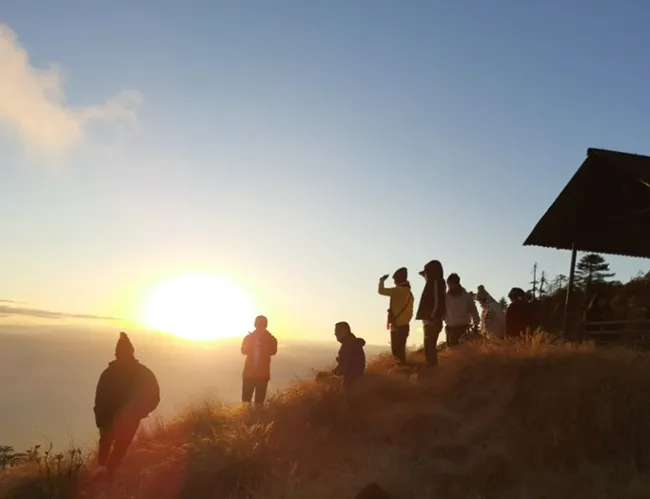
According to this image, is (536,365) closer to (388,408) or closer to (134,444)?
Answer: (388,408)

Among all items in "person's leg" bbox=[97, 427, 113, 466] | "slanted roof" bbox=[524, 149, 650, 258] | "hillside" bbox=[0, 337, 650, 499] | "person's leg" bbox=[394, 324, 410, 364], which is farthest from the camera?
"slanted roof" bbox=[524, 149, 650, 258]

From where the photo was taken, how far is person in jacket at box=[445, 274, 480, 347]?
476 inches

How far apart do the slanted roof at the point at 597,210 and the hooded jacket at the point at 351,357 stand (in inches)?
240

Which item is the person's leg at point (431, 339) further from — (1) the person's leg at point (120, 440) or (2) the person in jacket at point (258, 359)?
(1) the person's leg at point (120, 440)

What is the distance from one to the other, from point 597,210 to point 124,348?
10863mm

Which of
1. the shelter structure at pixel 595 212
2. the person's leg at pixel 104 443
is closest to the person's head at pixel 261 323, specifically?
the person's leg at pixel 104 443

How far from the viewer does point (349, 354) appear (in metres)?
11.1

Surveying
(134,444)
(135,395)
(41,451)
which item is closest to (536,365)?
(135,395)

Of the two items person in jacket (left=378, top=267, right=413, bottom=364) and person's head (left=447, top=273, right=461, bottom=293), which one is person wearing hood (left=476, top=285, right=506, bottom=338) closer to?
person's head (left=447, top=273, right=461, bottom=293)

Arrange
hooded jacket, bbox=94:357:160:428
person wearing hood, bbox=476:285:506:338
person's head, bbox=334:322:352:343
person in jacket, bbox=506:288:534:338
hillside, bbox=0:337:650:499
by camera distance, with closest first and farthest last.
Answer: hillside, bbox=0:337:650:499 < hooded jacket, bbox=94:357:160:428 < person's head, bbox=334:322:352:343 < person in jacket, bbox=506:288:534:338 < person wearing hood, bbox=476:285:506:338

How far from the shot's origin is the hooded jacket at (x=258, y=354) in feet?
39.4

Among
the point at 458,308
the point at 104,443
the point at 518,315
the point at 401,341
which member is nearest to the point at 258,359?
the point at 401,341

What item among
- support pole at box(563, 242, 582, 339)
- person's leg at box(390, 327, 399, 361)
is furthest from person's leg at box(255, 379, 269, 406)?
support pole at box(563, 242, 582, 339)

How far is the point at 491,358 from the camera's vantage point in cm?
1011
